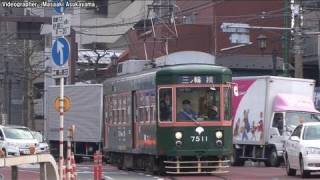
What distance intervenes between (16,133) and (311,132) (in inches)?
746

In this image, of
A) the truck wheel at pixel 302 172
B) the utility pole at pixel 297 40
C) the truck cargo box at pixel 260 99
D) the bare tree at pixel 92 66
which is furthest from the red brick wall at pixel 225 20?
the truck wheel at pixel 302 172

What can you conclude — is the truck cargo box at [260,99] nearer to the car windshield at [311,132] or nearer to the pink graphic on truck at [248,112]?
the pink graphic on truck at [248,112]

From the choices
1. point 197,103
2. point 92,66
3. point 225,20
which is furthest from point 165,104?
point 92,66

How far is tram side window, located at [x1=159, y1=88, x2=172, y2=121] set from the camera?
77.7ft

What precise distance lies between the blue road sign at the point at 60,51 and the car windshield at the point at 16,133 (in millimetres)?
20556

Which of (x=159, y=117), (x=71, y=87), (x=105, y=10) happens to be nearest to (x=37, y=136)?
A: (x=71, y=87)

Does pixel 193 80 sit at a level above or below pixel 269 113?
above

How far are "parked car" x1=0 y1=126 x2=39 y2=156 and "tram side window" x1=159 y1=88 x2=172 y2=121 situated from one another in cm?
1376

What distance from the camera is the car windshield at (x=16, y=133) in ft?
125

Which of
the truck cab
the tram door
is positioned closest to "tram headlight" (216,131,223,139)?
the tram door

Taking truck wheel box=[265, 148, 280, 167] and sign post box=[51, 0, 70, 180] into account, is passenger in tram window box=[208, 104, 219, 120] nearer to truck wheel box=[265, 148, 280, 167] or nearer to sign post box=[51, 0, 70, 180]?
sign post box=[51, 0, 70, 180]

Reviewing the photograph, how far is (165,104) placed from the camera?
23.8 metres

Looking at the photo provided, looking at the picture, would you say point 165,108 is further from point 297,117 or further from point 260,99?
point 260,99

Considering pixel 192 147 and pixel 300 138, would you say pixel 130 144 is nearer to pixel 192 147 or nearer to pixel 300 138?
pixel 192 147
